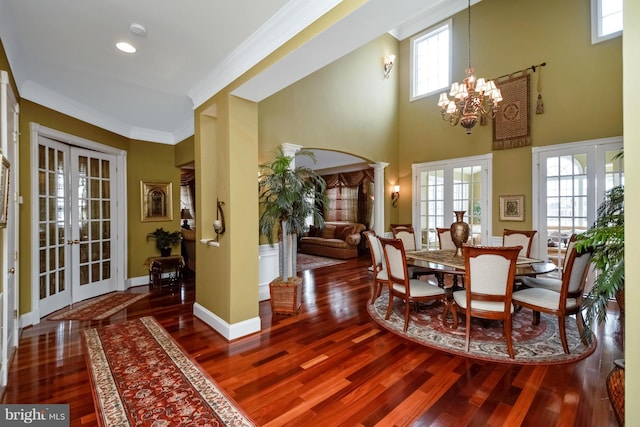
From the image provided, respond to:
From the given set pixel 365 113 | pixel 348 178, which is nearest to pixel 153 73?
pixel 365 113

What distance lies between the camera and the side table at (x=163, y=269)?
4.79m

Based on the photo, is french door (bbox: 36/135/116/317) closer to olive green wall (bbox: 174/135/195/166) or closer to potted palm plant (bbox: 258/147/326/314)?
olive green wall (bbox: 174/135/195/166)

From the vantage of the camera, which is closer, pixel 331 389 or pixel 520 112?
pixel 331 389

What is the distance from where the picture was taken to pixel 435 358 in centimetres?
251

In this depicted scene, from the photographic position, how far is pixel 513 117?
203 inches

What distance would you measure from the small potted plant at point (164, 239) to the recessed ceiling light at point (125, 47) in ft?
10.4

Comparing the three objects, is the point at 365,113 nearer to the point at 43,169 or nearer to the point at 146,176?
the point at 146,176

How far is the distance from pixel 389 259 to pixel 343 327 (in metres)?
0.88

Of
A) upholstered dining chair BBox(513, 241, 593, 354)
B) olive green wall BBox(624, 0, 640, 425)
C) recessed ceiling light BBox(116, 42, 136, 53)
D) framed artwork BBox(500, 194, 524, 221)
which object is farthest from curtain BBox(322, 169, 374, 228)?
olive green wall BBox(624, 0, 640, 425)

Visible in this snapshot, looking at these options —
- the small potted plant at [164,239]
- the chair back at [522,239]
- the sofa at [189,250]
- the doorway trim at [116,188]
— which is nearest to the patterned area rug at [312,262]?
the sofa at [189,250]

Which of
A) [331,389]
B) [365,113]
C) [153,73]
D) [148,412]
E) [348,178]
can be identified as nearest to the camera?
[148,412]

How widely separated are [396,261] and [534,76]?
14.3ft

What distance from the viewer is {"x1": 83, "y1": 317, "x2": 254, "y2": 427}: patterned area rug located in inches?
70.4

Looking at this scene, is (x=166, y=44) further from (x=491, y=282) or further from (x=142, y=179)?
(x=491, y=282)
